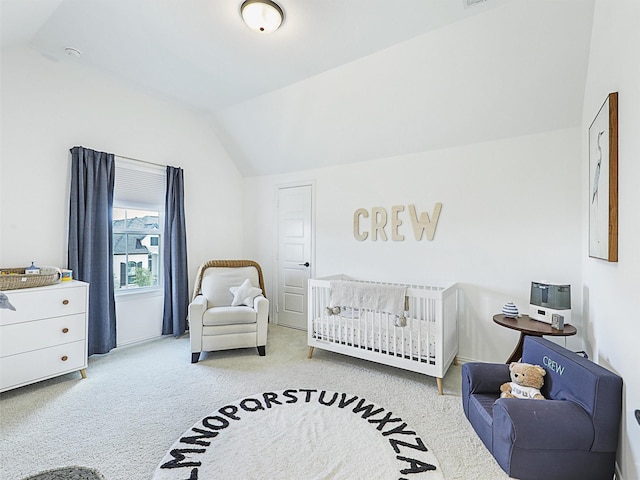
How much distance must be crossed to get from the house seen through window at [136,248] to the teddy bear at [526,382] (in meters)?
3.72

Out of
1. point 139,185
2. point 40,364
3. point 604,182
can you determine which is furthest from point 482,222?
point 40,364

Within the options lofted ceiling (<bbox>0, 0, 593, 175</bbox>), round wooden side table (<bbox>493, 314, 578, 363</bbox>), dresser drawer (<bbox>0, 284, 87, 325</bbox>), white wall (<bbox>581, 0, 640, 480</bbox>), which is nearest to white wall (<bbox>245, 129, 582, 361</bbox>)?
lofted ceiling (<bbox>0, 0, 593, 175</bbox>)

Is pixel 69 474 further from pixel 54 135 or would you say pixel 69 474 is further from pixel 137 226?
pixel 54 135

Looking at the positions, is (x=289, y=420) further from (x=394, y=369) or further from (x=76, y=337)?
(x=76, y=337)

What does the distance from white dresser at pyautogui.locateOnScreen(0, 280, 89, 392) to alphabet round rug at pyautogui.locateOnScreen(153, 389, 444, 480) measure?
1.45m

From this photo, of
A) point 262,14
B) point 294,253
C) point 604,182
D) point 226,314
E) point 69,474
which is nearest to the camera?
point 69,474

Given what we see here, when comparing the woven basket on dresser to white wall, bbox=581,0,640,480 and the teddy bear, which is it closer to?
the teddy bear

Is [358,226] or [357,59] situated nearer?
[357,59]

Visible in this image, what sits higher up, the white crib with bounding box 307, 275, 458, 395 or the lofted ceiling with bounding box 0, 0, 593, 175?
the lofted ceiling with bounding box 0, 0, 593, 175

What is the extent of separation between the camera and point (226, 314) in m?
3.21

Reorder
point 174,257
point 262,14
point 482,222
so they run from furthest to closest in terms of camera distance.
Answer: point 174,257
point 482,222
point 262,14

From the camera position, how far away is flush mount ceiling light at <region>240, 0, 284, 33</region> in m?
2.06

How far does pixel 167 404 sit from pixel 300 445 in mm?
1098

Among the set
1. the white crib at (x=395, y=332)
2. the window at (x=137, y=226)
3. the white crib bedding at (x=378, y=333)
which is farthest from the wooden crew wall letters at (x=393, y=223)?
the window at (x=137, y=226)
